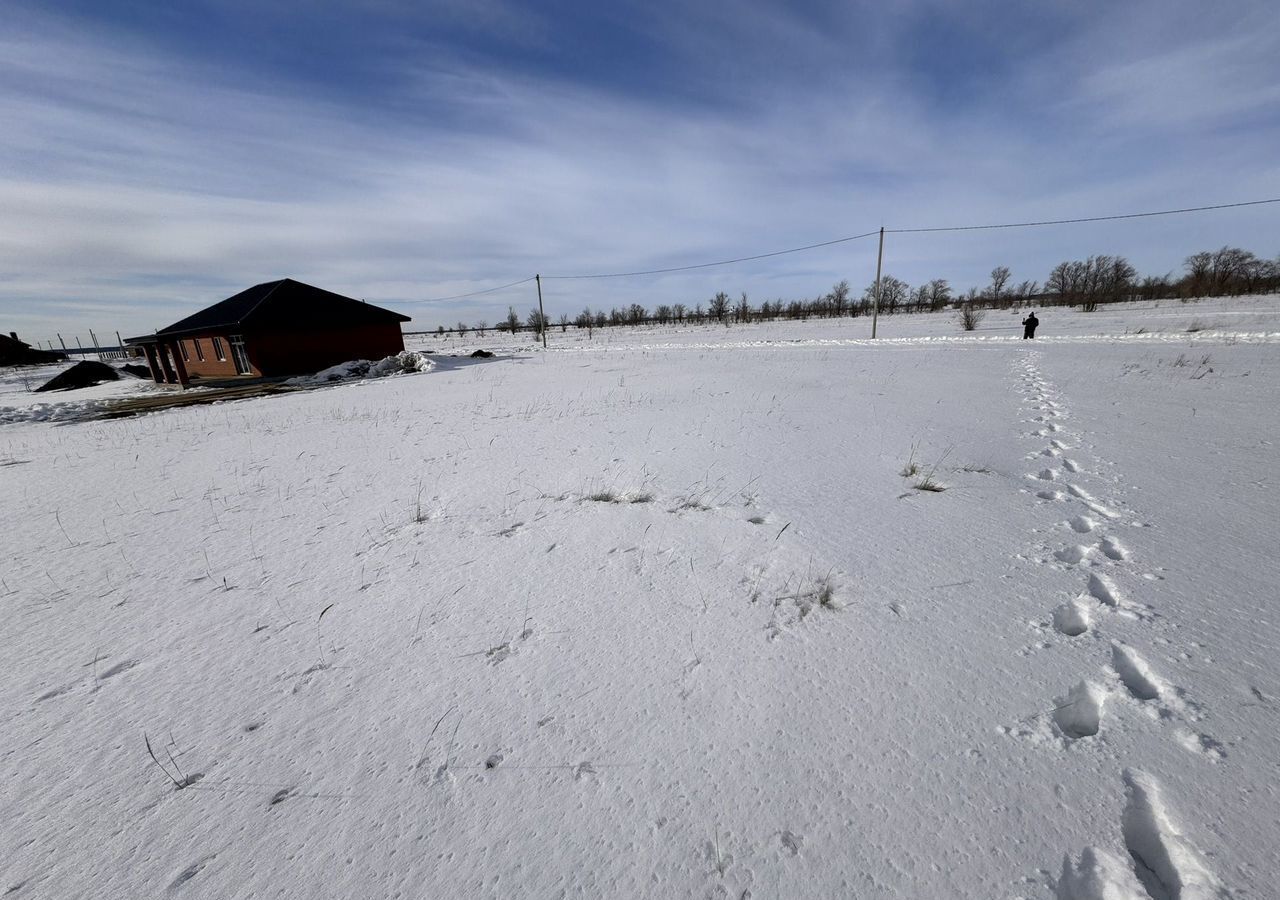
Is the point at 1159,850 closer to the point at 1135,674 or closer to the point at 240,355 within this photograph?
the point at 1135,674

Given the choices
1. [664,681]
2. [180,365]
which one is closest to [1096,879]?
[664,681]

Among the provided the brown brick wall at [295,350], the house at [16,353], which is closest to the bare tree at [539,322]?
the brown brick wall at [295,350]

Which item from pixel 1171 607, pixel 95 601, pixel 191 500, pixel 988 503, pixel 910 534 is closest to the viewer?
pixel 1171 607

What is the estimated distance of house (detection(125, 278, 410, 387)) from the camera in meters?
20.8

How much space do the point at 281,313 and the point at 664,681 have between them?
26.1 meters

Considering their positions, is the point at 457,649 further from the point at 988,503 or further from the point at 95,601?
the point at 988,503

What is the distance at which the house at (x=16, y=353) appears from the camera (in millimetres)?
39394

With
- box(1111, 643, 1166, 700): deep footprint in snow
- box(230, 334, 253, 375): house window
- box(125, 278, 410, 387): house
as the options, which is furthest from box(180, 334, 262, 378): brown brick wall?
box(1111, 643, 1166, 700): deep footprint in snow

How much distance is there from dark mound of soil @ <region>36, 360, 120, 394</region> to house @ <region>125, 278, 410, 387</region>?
2.28 m

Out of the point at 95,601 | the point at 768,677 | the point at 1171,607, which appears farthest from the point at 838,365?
the point at 95,601

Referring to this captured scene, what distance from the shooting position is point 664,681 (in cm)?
226

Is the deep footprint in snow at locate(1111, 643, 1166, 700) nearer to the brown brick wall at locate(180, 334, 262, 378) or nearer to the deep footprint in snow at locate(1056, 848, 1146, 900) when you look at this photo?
the deep footprint in snow at locate(1056, 848, 1146, 900)

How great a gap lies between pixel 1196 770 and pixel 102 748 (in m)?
4.34

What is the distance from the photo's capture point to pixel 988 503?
4.09 metres
